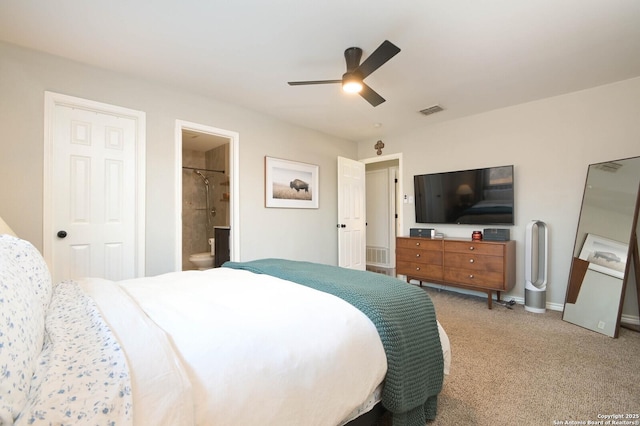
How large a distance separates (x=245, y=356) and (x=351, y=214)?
12.7ft

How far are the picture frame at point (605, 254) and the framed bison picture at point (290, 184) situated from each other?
3142 millimetres

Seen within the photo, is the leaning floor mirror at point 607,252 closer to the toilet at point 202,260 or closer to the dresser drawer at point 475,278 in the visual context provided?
the dresser drawer at point 475,278

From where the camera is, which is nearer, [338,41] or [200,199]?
[338,41]

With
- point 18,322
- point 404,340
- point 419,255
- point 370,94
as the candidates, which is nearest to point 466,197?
point 419,255

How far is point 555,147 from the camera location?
3211 mm

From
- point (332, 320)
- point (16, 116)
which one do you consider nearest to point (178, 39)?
point (16, 116)

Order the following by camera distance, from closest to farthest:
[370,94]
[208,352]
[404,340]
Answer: [208,352] → [404,340] → [370,94]

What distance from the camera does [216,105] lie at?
329 centimetres

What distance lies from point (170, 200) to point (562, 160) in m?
4.26

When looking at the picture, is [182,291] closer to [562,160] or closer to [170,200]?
[170,200]

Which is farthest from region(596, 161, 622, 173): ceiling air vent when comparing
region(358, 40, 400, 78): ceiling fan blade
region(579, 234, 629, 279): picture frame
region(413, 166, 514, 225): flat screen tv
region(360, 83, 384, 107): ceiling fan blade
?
region(358, 40, 400, 78): ceiling fan blade

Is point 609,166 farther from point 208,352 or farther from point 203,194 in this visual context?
point 203,194

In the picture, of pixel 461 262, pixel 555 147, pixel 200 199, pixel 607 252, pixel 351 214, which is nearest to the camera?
pixel 607 252

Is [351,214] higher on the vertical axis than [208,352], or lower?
higher
